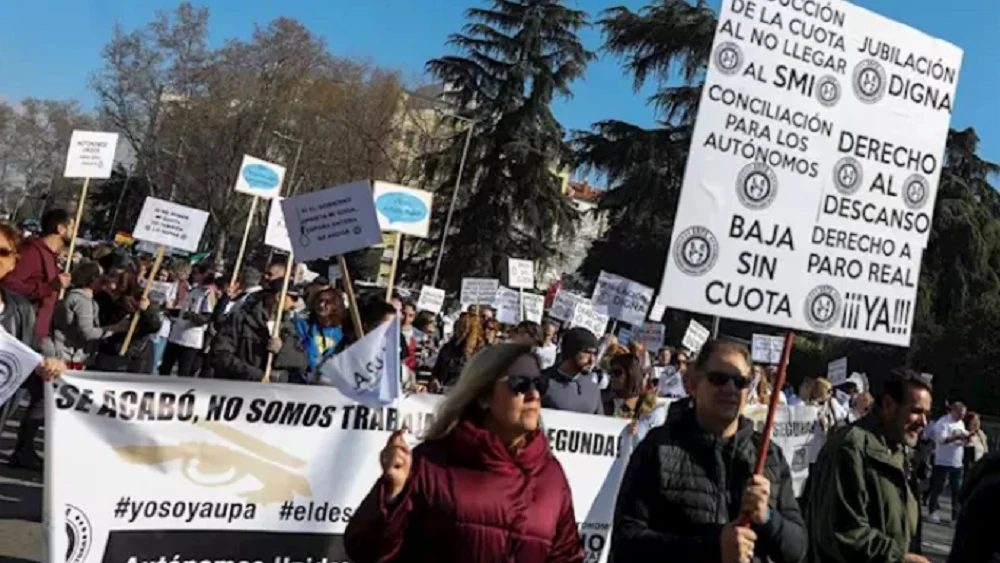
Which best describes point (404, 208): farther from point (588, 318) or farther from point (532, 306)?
point (532, 306)

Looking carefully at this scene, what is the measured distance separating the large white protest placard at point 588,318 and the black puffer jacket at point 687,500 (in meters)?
12.9

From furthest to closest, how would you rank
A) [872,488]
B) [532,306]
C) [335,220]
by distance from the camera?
[532,306]
[335,220]
[872,488]

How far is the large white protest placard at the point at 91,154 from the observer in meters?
13.6

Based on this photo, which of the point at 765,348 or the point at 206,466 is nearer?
the point at 206,466

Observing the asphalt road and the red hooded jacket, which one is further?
the asphalt road

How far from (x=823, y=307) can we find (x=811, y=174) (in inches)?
18.1

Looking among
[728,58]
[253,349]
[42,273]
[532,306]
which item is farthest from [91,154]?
[728,58]

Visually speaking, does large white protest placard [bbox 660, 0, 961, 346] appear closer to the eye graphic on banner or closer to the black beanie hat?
the eye graphic on banner

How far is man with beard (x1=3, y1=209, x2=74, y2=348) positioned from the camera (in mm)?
8273

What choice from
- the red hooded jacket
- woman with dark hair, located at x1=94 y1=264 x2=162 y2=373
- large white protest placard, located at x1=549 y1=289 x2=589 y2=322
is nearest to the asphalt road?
woman with dark hair, located at x1=94 y1=264 x2=162 y2=373

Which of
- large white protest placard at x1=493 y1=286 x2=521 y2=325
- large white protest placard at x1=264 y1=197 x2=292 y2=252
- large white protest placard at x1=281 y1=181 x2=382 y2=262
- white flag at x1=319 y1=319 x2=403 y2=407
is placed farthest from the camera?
large white protest placard at x1=493 y1=286 x2=521 y2=325

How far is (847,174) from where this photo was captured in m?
4.04

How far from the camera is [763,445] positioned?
364 centimetres

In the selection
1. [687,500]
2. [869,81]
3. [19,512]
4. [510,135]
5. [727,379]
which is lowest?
[19,512]
